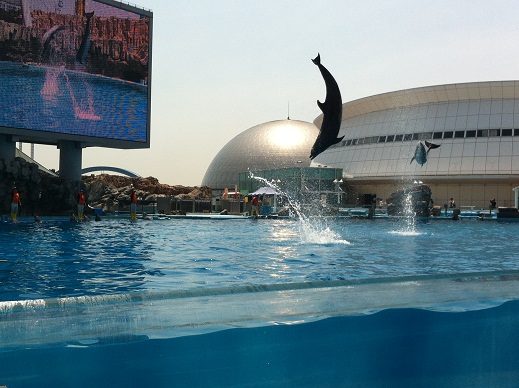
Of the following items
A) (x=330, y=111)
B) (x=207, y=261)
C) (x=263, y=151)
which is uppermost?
(x=263, y=151)

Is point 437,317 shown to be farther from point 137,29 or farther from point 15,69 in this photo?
point 137,29

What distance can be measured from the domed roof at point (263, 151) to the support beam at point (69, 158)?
149 ft

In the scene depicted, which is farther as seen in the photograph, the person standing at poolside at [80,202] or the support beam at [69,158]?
the support beam at [69,158]

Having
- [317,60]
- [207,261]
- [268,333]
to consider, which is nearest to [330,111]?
[317,60]

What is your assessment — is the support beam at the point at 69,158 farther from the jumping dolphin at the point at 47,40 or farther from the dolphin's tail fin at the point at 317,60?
the dolphin's tail fin at the point at 317,60

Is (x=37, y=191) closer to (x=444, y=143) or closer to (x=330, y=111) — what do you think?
(x=330, y=111)

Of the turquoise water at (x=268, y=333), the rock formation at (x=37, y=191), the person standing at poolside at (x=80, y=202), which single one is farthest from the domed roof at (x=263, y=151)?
the turquoise water at (x=268, y=333)

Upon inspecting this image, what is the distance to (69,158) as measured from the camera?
127ft

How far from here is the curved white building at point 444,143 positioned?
179ft

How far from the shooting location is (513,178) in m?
52.7

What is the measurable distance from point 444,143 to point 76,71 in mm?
35322

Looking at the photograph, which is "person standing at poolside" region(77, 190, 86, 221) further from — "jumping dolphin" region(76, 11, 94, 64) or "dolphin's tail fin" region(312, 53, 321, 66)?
"dolphin's tail fin" region(312, 53, 321, 66)

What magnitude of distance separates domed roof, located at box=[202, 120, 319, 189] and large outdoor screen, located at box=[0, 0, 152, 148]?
46023 millimetres

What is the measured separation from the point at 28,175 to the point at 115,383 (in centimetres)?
3188
